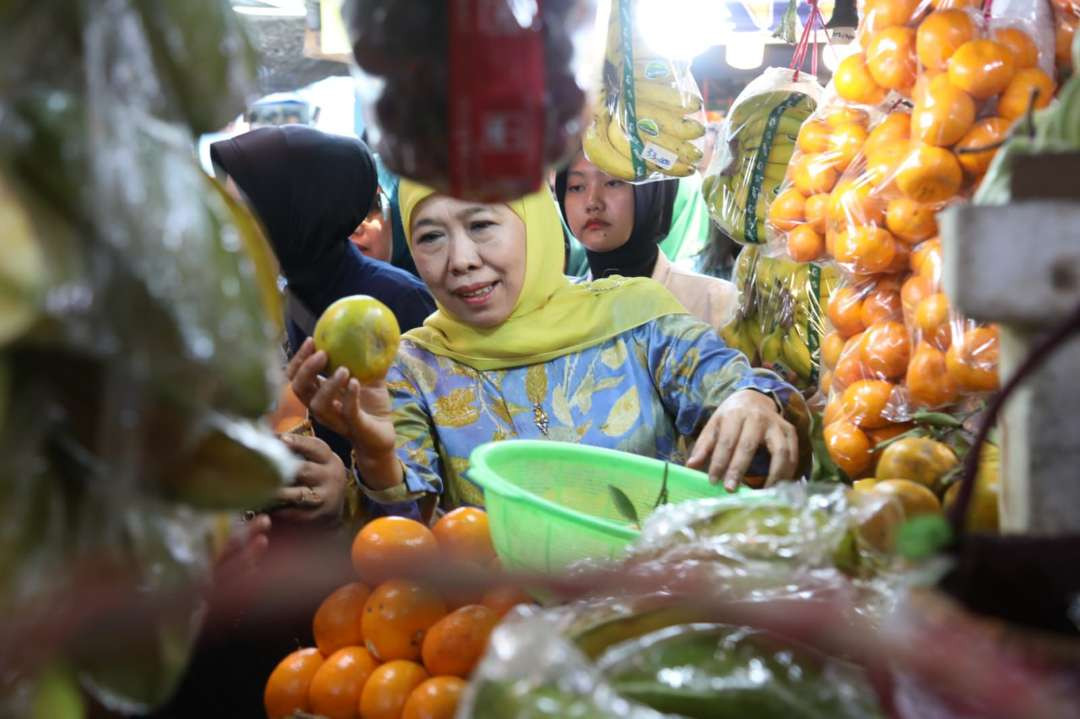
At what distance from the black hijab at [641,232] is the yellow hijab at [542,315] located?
43.6 inches

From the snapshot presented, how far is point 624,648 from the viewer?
0.78 meters

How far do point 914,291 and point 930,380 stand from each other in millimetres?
186

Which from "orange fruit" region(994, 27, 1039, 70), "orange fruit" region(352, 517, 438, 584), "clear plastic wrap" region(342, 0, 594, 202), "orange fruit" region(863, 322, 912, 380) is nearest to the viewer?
"clear plastic wrap" region(342, 0, 594, 202)

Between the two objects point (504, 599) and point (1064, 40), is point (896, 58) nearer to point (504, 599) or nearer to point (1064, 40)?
point (1064, 40)

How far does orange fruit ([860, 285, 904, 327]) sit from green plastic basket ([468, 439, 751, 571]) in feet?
1.93

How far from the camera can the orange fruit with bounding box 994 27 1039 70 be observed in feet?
6.03

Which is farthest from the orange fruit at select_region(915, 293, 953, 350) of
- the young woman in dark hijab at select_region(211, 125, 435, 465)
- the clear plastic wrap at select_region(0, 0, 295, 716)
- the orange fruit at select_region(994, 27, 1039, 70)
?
the young woman in dark hijab at select_region(211, 125, 435, 465)

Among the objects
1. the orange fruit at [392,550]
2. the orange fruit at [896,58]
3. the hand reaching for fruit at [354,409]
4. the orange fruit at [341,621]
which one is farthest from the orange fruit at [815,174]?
the orange fruit at [341,621]

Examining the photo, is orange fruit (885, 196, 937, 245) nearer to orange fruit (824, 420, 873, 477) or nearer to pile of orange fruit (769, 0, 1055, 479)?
pile of orange fruit (769, 0, 1055, 479)

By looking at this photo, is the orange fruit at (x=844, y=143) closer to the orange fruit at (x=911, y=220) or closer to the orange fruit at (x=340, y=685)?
the orange fruit at (x=911, y=220)

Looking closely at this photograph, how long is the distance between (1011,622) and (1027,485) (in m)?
0.16

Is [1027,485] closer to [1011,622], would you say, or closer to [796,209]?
[1011,622]

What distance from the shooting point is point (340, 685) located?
1450 mm

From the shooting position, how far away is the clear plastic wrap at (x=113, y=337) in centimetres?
51
